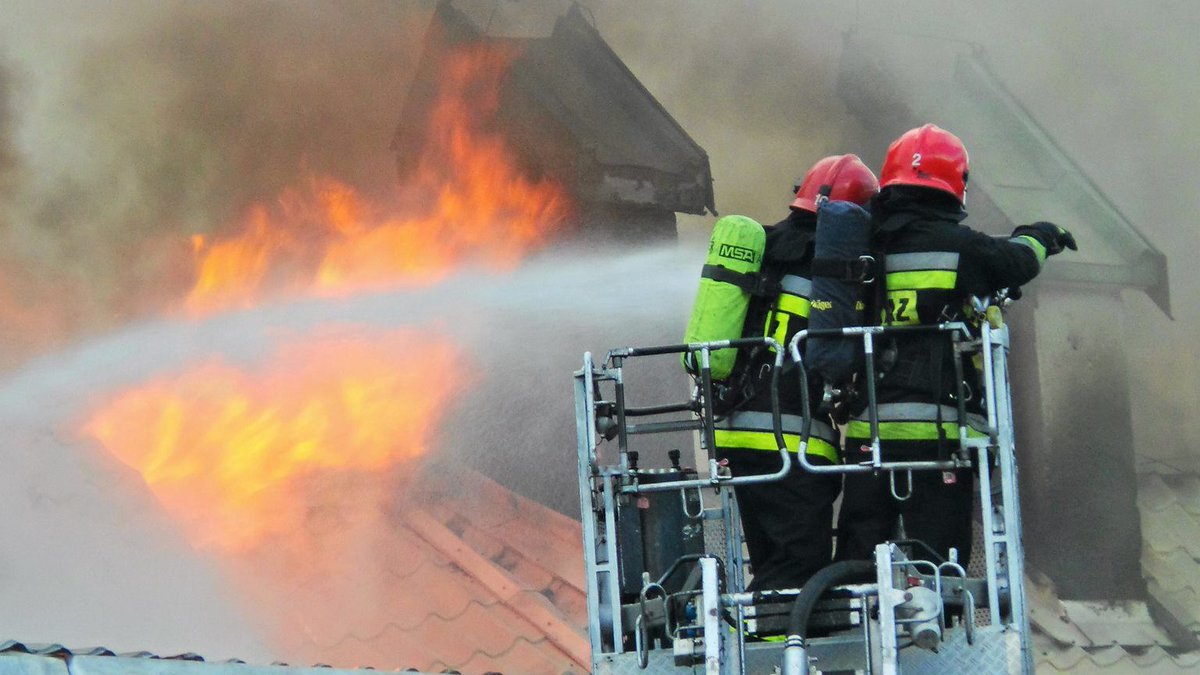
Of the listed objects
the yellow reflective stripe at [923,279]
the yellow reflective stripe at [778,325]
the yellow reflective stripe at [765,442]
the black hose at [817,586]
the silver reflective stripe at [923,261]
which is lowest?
the black hose at [817,586]

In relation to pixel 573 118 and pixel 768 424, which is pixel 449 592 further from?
pixel 768 424

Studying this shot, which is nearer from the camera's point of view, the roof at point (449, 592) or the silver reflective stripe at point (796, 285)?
the silver reflective stripe at point (796, 285)

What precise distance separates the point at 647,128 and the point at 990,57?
99.0 inches

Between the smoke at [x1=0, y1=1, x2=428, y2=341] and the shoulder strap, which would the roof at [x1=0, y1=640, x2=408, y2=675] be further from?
the smoke at [x1=0, y1=1, x2=428, y2=341]

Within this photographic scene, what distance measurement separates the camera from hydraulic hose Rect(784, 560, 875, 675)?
201 inches

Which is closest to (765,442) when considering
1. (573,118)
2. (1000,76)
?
(573,118)

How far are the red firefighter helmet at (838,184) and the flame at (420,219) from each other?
15.5ft

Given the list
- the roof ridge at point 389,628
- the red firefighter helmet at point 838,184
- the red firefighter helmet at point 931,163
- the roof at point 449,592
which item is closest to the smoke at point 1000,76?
the roof at point 449,592

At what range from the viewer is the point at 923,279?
6.18 meters

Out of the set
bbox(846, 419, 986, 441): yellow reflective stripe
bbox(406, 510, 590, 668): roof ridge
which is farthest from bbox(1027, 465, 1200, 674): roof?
bbox(846, 419, 986, 441): yellow reflective stripe

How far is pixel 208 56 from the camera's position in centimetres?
1123

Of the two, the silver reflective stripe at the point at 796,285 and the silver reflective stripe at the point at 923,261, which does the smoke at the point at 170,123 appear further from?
the silver reflective stripe at the point at 923,261

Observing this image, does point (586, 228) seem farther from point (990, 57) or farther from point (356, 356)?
point (990, 57)

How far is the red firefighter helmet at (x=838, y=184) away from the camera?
6520 millimetres
